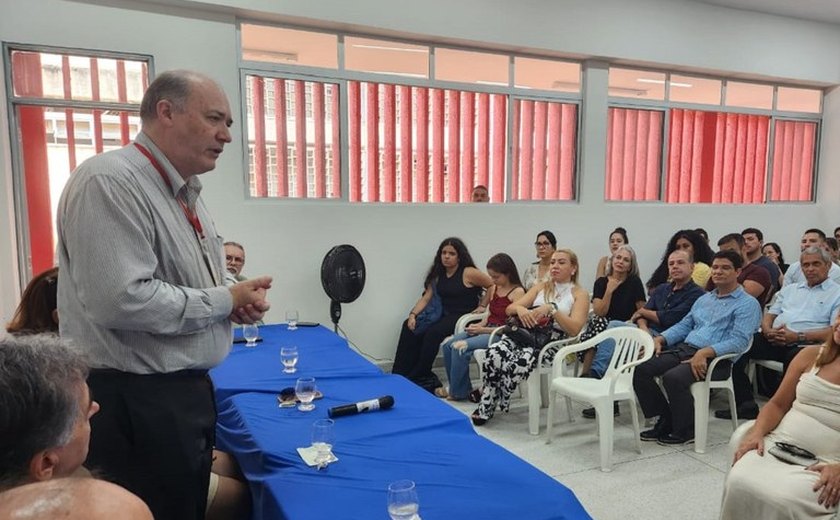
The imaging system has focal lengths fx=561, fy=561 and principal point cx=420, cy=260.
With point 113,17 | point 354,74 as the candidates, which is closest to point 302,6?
point 354,74

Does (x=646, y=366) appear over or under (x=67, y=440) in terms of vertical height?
under

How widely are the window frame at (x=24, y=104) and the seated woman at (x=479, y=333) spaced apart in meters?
2.99

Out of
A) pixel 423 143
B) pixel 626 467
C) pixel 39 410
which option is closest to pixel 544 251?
pixel 423 143

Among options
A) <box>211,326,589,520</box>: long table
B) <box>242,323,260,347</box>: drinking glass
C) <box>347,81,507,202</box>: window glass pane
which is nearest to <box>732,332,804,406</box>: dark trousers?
<box>347,81,507,202</box>: window glass pane

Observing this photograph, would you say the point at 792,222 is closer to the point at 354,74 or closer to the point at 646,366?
the point at 646,366

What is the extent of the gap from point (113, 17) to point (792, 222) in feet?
24.6

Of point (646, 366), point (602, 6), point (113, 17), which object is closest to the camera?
point (646, 366)

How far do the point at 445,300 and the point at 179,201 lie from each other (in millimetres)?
3467

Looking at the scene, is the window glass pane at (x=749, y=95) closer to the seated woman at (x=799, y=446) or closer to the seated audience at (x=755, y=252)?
the seated audience at (x=755, y=252)

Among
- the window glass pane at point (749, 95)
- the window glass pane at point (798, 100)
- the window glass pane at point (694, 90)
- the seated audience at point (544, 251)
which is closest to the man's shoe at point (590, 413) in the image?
the seated audience at point (544, 251)

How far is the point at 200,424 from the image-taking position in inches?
55.6

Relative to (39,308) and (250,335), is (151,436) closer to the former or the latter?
(39,308)

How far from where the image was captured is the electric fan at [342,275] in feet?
14.5

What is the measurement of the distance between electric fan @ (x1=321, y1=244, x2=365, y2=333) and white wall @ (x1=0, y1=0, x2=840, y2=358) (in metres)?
0.33
